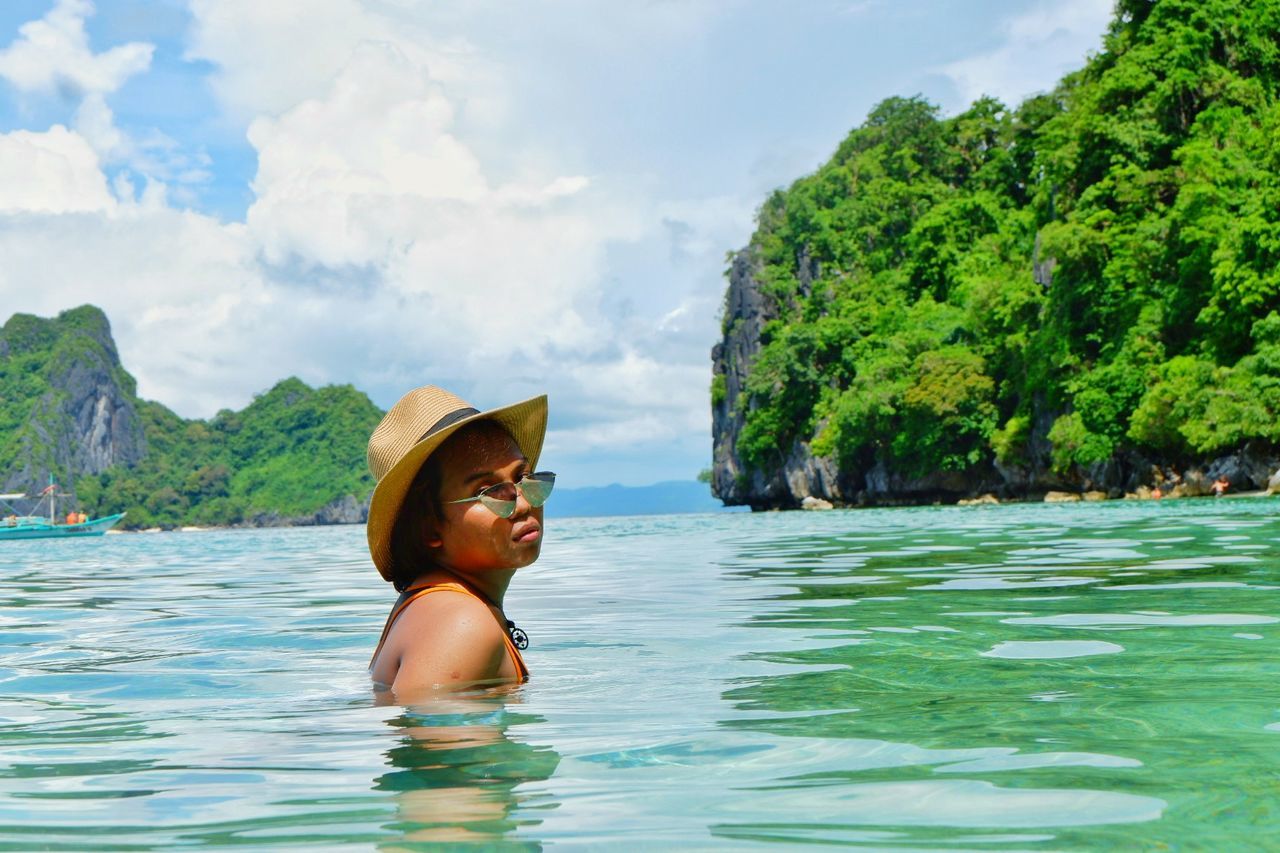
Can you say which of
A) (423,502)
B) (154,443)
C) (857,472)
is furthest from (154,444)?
(423,502)

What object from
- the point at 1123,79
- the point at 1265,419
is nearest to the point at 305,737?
the point at 1265,419

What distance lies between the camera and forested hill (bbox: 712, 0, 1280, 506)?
34.5 metres

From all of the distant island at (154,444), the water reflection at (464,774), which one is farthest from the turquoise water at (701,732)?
the distant island at (154,444)

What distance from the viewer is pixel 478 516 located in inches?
123

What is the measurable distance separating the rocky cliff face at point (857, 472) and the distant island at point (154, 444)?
6707cm

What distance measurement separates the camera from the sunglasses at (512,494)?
3.11m

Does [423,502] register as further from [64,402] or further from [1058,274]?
[64,402]

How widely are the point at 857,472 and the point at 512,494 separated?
57.0 m

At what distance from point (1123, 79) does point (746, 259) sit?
34.7 metres

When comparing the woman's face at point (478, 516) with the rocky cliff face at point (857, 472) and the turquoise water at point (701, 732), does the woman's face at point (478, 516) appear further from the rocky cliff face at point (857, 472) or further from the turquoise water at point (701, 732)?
the rocky cliff face at point (857, 472)

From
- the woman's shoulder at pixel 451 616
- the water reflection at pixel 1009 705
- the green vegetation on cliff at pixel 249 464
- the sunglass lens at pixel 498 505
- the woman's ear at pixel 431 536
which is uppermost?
the green vegetation on cliff at pixel 249 464

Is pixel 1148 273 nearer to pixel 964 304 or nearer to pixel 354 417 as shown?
pixel 964 304

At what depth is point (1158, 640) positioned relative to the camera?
4.39m

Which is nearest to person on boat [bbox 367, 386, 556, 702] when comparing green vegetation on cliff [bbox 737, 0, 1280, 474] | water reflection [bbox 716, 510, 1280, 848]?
water reflection [bbox 716, 510, 1280, 848]
